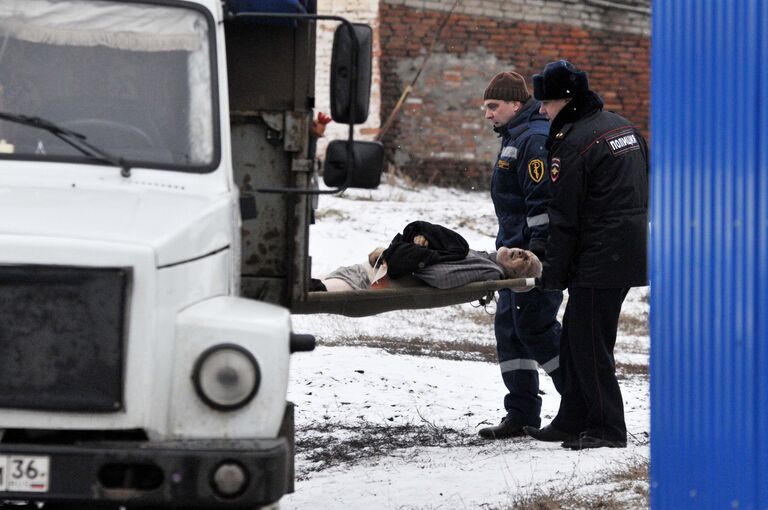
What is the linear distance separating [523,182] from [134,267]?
12.5 ft

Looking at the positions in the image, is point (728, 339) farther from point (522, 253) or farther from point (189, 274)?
point (522, 253)

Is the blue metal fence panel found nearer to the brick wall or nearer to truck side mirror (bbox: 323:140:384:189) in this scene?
truck side mirror (bbox: 323:140:384:189)

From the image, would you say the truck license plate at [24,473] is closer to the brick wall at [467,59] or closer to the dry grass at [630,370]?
the dry grass at [630,370]

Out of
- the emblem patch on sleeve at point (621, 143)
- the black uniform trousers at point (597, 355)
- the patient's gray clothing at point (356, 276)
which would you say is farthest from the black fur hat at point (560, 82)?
the patient's gray clothing at point (356, 276)

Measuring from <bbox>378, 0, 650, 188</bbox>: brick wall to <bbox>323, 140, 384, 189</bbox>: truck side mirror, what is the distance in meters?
13.0

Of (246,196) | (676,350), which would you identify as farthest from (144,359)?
(676,350)

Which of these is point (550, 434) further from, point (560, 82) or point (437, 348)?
point (437, 348)

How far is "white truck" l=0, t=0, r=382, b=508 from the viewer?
3797 mm

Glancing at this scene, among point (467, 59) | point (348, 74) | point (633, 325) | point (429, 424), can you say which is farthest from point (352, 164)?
point (467, 59)

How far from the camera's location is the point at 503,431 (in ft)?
24.2

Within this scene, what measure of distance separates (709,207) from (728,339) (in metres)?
0.48

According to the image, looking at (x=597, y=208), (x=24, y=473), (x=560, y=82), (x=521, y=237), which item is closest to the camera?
(x=24, y=473)

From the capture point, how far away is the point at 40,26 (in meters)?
4.85

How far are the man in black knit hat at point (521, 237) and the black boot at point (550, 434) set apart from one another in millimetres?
255
